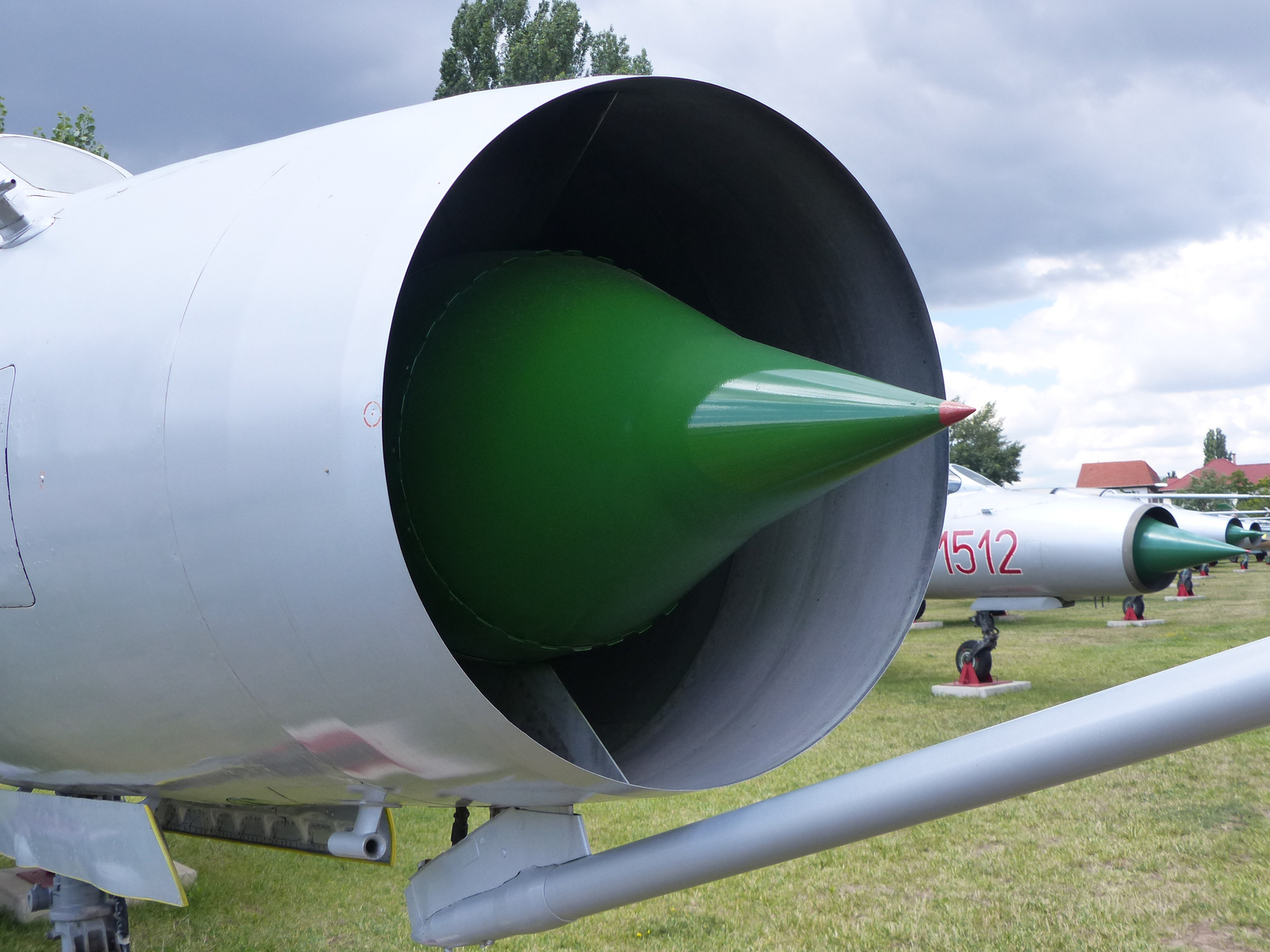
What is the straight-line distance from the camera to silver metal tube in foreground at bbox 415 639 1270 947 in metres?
1.24

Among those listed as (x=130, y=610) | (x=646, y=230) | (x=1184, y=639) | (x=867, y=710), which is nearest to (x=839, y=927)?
(x=646, y=230)

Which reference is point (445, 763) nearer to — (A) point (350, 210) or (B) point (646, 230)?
(A) point (350, 210)

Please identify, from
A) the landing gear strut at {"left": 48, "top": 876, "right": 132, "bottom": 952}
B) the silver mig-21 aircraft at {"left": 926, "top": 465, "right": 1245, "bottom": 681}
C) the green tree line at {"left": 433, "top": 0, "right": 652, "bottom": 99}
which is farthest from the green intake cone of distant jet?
the green tree line at {"left": 433, "top": 0, "right": 652, "bottom": 99}

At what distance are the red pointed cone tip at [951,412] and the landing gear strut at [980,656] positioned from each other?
8.37 meters

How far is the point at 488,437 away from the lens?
1.51 meters

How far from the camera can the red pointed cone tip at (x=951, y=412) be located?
127 cm

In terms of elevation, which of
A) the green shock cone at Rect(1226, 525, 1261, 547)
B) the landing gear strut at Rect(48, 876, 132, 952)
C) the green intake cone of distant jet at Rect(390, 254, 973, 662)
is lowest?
the landing gear strut at Rect(48, 876, 132, 952)

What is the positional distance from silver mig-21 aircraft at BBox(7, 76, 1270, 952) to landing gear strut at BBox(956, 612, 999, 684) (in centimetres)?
769

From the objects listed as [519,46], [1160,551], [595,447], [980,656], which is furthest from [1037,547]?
[519,46]

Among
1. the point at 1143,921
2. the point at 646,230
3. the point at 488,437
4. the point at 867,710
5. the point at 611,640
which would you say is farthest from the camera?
the point at 867,710

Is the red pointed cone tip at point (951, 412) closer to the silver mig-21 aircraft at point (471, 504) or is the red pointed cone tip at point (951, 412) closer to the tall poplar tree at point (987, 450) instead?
the silver mig-21 aircraft at point (471, 504)

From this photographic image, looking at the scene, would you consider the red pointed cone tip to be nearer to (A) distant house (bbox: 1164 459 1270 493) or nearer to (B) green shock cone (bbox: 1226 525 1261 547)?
(B) green shock cone (bbox: 1226 525 1261 547)

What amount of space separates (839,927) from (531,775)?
283cm

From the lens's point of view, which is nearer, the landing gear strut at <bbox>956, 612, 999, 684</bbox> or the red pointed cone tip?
the red pointed cone tip
